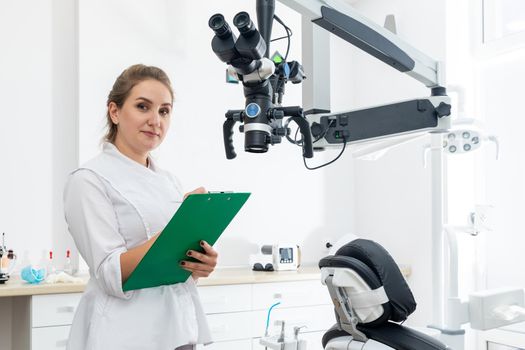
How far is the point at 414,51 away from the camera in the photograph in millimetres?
1581

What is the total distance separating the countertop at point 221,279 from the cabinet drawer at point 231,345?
31cm

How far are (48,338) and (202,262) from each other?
1328 millimetres

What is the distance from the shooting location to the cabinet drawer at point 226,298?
280cm

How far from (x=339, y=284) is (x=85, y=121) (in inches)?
84.1

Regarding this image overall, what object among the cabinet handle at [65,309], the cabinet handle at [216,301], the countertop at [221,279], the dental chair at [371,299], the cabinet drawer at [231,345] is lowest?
the cabinet drawer at [231,345]

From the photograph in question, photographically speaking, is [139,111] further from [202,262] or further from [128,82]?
[202,262]

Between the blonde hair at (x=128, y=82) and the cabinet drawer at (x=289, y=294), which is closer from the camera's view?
the blonde hair at (x=128, y=82)

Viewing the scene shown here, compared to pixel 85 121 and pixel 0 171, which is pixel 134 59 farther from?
pixel 0 171

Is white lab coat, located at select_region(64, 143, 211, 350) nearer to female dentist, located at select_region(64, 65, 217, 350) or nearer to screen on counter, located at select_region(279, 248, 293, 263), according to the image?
female dentist, located at select_region(64, 65, 217, 350)

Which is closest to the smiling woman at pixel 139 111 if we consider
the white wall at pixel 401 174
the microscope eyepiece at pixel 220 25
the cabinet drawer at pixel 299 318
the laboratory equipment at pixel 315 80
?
the laboratory equipment at pixel 315 80

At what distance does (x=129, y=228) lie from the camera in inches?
54.9

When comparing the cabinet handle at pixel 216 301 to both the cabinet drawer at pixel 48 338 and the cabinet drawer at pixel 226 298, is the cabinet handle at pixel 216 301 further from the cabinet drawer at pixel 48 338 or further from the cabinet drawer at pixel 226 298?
the cabinet drawer at pixel 48 338

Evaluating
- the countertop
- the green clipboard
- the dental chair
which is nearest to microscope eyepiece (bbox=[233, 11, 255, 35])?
the green clipboard

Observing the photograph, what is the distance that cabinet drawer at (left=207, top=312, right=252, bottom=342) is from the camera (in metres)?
2.82
